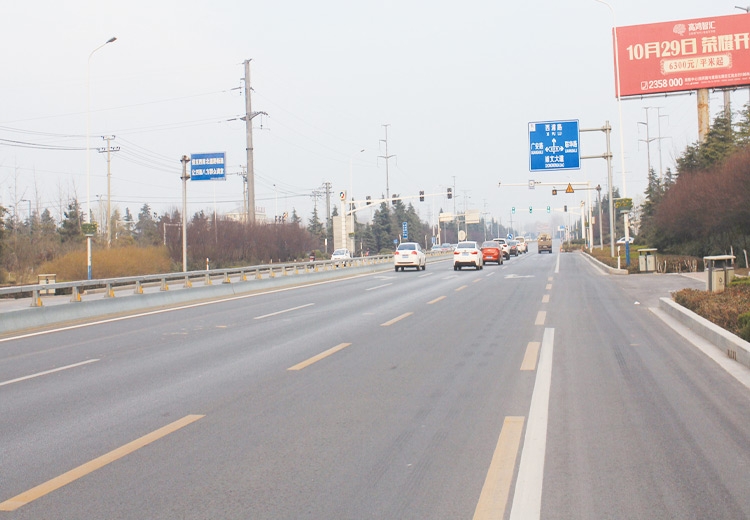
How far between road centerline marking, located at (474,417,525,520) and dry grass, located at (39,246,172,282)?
35669mm

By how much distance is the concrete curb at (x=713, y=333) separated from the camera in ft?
31.9

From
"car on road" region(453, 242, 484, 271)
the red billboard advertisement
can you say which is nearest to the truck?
"car on road" region(453, 242, 484, 271)

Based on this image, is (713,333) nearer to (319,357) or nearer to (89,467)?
(319,357)

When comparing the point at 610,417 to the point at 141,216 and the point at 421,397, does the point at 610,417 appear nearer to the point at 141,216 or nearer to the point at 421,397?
the point at 421,397

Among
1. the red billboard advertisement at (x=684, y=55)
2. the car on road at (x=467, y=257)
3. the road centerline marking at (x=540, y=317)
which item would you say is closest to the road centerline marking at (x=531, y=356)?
the road centerline marking at (x=540, y=317)

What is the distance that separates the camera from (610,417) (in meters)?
6.99

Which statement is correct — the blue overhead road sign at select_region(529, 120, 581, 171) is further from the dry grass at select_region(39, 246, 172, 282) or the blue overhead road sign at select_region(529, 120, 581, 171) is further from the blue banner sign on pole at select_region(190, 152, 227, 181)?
the dry grass at select_region(39, 246, 172, 282)

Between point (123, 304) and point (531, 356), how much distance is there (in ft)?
46.7

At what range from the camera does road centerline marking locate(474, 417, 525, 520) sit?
4.61 m

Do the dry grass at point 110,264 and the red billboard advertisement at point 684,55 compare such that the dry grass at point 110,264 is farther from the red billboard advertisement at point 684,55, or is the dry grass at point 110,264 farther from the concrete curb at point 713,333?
the concrete curb at point 713,333

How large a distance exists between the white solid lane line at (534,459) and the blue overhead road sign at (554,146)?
36781 mm

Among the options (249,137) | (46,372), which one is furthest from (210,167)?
(46,372)

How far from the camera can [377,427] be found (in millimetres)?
6727

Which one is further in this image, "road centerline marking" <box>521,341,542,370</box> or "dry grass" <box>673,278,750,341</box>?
"dry grass" <box>673,278,750,341</box>
